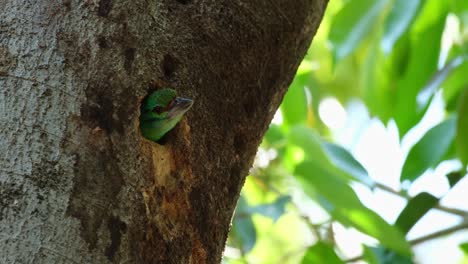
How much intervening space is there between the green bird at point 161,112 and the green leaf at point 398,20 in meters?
1.06

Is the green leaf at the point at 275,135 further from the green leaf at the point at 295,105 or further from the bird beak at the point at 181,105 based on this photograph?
the bird beak at the point at 181,105

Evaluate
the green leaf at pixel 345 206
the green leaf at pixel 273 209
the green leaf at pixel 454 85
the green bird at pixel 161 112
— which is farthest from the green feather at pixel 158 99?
the green leaf at pixel 454 85

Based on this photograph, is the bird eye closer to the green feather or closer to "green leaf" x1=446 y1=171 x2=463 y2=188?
the green feather

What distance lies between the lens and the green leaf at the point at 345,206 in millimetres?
2142

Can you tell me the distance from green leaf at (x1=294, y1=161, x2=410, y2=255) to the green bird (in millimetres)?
837

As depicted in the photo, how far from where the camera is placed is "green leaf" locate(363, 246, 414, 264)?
2.26 m

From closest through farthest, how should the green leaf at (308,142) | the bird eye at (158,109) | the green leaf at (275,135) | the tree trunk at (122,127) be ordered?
the tree trunk at (122,127) → the bird eye at (158,109) → the green leaf at (308,142) → the green leaf at (275,135)

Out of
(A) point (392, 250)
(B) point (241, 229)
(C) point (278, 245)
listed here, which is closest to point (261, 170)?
(B) point (241, 229)

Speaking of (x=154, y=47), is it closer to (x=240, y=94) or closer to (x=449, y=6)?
(x=240, y=94)

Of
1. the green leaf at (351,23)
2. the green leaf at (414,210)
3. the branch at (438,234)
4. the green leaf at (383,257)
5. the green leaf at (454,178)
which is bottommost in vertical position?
the green leaf at (383,257)

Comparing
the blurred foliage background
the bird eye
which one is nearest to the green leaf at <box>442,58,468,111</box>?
the blurred foliage background

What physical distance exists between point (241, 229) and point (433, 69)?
0.83 metres

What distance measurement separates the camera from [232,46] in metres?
1.61

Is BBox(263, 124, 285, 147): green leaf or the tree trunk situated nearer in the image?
the tree trunk
